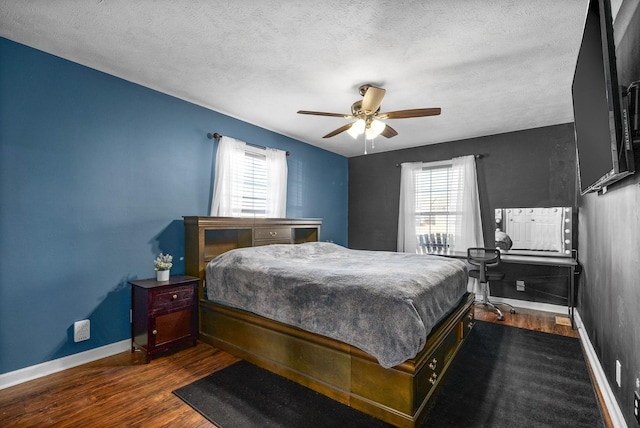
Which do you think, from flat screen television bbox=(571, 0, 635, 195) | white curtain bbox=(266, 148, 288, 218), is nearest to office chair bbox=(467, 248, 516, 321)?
flat screen television bbox=(571, 0, 635, 195)

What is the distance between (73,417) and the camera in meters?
1.91

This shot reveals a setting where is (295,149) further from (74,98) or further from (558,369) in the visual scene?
(558,369)

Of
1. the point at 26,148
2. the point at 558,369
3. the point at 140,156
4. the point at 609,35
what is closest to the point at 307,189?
the point at 140,156

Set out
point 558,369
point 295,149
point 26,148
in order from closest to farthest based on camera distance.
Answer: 1. point 26,148
2. point 558,369
3. point 295,149

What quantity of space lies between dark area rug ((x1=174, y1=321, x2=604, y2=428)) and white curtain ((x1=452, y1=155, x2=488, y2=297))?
217cm

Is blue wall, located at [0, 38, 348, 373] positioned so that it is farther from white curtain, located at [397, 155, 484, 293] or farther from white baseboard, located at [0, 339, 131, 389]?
white curtain, located at [397, 155, 484, 293]

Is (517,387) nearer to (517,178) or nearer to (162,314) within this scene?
(162,314)

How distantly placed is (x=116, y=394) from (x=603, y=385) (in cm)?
345

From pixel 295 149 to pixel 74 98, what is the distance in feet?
9.67

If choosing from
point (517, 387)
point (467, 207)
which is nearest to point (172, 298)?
point (517, 387)

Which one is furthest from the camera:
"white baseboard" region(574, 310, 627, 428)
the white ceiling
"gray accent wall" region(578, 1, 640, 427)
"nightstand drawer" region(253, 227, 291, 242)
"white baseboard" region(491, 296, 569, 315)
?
"white baseboard" region(491, 296, 569, 315)

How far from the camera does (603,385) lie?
7.04 ft

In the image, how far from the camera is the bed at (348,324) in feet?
5.96

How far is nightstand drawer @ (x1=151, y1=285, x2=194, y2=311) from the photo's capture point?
2679 mm
